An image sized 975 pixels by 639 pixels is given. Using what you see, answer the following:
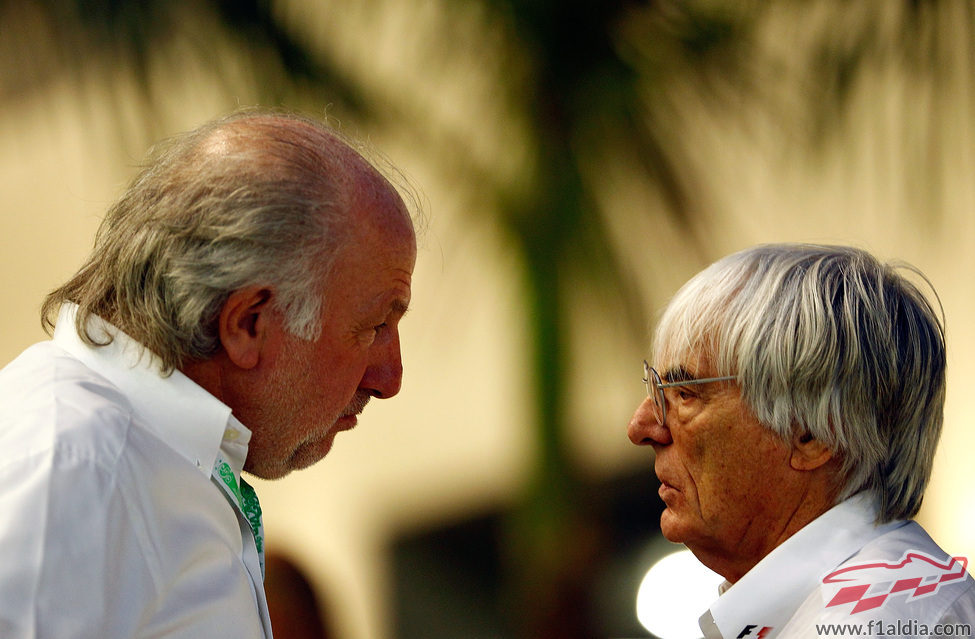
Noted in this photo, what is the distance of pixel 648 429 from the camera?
1.76m

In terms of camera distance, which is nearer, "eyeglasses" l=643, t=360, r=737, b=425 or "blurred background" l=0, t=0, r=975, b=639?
"eyeglasses" l=643, t=360, r=737, b=425

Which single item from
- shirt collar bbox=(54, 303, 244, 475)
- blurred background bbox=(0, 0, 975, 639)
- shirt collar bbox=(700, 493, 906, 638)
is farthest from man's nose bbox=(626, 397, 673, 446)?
blurred background bbox=(0, 0, 975, 639)

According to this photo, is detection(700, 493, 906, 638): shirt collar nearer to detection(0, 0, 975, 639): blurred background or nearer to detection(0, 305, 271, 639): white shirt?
detection(0, 305, 271, 639): white shirt

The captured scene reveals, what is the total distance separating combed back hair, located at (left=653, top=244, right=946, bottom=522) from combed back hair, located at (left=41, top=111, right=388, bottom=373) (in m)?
Answer: 0.68

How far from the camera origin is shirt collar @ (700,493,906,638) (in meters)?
1.54

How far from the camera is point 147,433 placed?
1.44 meters

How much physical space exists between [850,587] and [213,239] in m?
1.12

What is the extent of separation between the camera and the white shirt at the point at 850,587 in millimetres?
1417

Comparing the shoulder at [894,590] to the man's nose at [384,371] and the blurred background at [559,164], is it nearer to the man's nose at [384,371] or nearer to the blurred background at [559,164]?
the man's nose at [384,371]

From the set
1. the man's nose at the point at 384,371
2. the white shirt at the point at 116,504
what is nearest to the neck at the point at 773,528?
the man's nose at the point at 384,371

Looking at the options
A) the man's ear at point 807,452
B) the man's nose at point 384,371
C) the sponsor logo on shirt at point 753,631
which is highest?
the man's nose at point 384,371

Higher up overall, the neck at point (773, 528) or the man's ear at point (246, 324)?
the man's ear at point (246, 324)

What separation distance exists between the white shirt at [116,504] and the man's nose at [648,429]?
2.24 feet

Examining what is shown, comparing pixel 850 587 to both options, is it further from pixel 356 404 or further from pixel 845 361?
pixel 356 404
